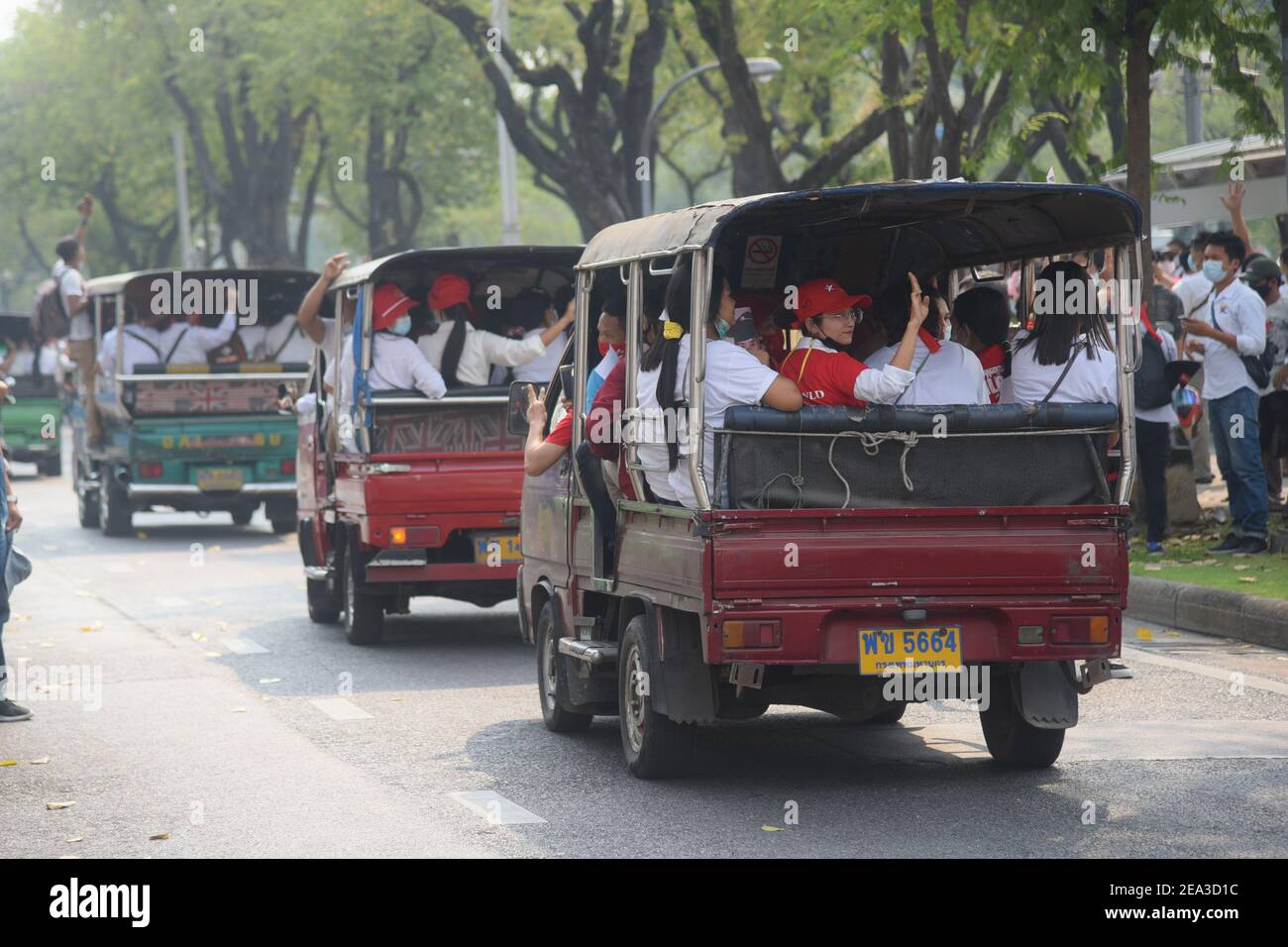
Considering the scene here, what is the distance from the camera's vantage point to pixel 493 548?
12.2 m

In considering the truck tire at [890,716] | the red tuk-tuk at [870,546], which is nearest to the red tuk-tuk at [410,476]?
the truck tire at [890,716]

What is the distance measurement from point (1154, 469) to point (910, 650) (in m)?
8.08

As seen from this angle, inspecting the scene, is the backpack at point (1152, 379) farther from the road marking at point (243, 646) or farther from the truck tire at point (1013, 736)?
the truck tire at point (1013, 736)

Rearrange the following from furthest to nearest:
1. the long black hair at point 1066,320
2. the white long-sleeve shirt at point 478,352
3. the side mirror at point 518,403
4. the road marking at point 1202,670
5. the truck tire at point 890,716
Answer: the white long-sleeve shirt at point 478,352, the road marking at point 1202,670, the truck tire at point 890,716, the side mirror at point 518,403, the long black hair at point 1066,320

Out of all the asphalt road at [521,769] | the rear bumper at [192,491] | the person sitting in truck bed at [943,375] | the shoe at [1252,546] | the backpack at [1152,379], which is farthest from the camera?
the rear bumper at [192,491]

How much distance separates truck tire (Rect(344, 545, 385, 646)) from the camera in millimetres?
12656

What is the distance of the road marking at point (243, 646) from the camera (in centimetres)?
1259

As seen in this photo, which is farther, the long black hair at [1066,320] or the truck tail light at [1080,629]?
the long black hair at [1066,320]

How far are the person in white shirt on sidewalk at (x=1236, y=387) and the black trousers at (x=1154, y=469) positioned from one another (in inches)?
18.0

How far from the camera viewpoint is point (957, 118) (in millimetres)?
19141

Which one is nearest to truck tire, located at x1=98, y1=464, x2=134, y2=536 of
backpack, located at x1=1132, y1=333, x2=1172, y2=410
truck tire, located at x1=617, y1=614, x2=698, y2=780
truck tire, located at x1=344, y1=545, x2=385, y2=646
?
truck tire, located at x1=344, y1=545, x2=385, y2=646

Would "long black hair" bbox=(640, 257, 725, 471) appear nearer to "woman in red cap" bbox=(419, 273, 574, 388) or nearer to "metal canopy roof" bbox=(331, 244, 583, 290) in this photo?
A: "metal canopy roof" bbox=(331, 244, 583, 290)
